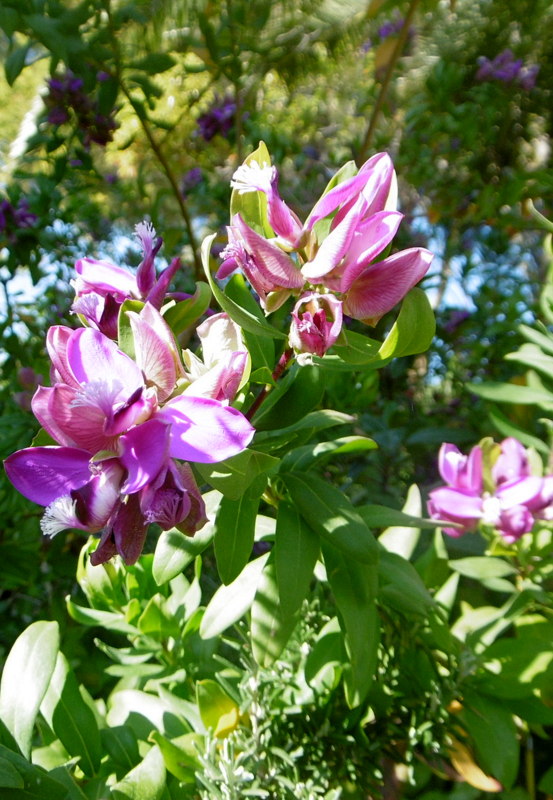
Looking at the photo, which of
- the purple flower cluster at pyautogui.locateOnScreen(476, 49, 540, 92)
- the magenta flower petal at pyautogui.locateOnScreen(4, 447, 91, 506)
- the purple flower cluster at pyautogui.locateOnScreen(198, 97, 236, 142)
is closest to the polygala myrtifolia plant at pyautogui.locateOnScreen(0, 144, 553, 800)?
the magenta flower petal at pyautogui.locateOnScreen(4, 447, 91, 506)

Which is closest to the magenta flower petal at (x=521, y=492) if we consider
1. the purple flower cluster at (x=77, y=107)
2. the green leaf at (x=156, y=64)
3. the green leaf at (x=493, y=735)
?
the green leaf at (x=493, y=735)

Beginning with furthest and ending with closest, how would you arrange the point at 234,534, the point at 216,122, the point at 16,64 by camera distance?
the point at 216,122, the point at 16,64, the point at 234,534

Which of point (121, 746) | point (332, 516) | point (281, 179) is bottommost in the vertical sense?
point (281, 179)

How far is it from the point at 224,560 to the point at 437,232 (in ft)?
8.38

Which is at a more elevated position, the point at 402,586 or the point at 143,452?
the point at 143,452

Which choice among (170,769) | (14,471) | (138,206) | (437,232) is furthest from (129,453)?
(138,206)

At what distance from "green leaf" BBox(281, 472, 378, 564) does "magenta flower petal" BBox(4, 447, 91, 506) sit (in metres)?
0.21

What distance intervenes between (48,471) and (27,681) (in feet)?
0.80

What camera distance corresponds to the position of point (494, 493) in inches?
35.4

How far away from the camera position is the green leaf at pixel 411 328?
496 millimetres

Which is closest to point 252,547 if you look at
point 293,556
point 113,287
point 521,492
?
point 293,556

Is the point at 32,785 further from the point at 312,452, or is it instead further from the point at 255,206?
the point at 255,206

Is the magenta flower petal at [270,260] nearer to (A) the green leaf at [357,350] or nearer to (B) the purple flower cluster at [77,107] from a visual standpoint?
(A) the green leaf at [357,350]

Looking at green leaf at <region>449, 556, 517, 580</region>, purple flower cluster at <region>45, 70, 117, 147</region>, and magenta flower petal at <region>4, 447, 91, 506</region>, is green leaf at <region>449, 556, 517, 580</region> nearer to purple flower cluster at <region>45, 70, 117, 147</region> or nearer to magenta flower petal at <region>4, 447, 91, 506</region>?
magenta flower petal at <region>4, 447, 91, 506</region>
